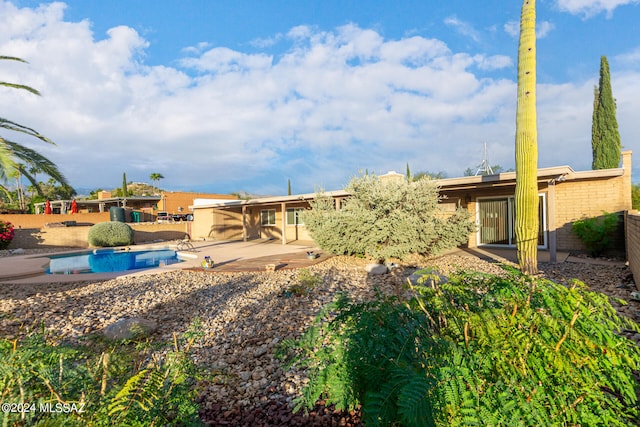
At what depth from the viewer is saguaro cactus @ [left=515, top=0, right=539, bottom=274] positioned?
7117 mm

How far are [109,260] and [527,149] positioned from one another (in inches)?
614

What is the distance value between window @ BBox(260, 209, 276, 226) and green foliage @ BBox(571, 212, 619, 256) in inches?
588

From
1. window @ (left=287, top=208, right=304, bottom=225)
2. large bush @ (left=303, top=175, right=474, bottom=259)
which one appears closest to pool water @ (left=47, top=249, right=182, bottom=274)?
large bush @ (left=303, top=175, right=474, bottom=259)

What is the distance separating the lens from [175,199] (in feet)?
109

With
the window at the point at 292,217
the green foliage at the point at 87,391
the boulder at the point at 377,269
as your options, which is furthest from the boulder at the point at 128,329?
the window at the point at 292,217

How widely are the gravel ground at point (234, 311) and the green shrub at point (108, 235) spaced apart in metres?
10.6

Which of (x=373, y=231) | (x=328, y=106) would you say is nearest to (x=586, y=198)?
(x=373, y=231)

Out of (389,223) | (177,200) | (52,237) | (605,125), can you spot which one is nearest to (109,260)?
(52,237)

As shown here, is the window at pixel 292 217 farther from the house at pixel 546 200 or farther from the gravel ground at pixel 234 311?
the gravel ground at pixel 234 311

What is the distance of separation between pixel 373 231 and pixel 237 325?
5.08 metres

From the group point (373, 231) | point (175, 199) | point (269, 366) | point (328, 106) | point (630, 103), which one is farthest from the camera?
point (175, 199)

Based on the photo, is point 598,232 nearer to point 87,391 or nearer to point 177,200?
point 87,391

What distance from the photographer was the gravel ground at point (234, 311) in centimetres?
275

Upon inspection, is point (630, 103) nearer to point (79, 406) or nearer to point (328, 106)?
point (328, 106)
